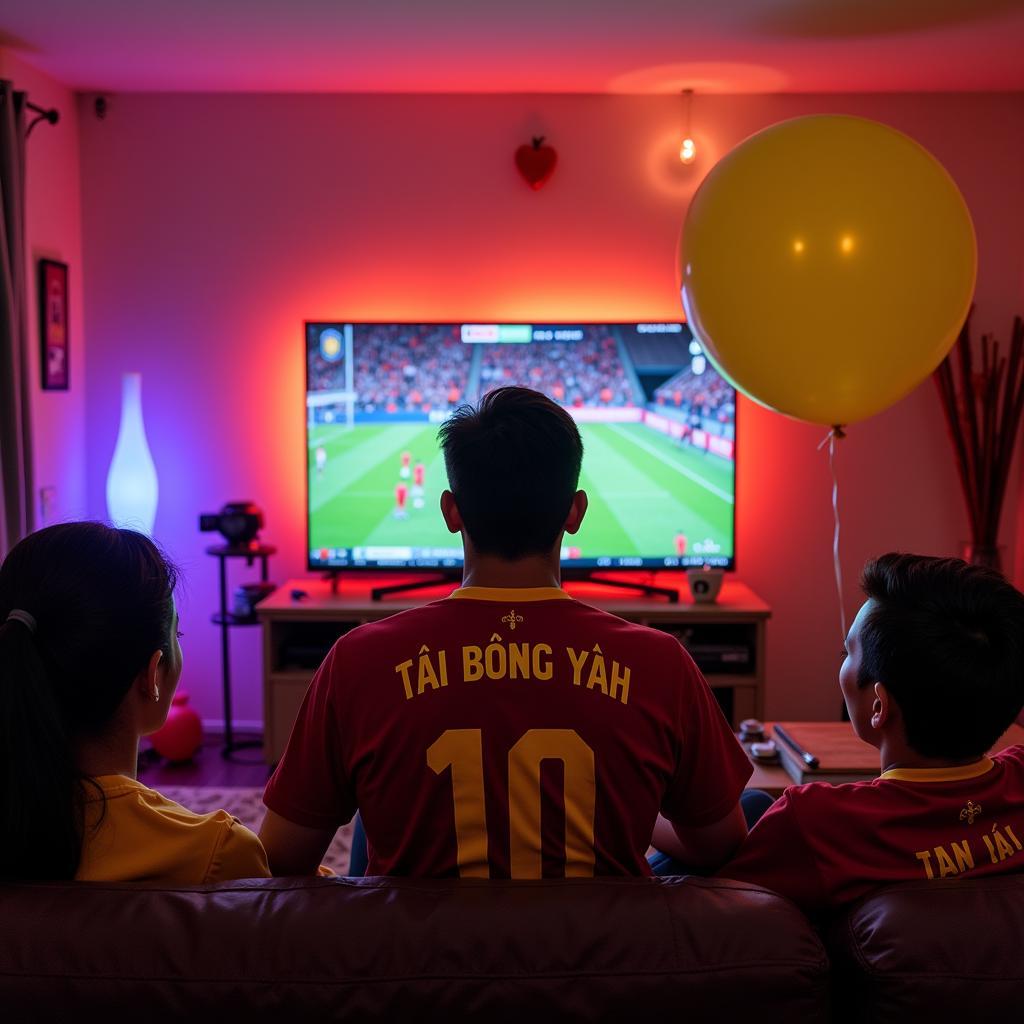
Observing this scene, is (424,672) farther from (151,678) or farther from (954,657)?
(954,657)

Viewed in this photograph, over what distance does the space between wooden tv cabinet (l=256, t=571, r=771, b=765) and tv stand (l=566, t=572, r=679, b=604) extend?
3 cm

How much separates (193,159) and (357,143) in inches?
25.0

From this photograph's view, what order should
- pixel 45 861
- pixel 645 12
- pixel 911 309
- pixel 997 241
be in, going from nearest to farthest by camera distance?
pixel 45 861 → pixel 911 309 → pixel 645 12 → pixel 997 241

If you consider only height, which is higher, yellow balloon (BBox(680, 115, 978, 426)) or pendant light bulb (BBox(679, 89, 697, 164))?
pendant light bulb (BBox(679, 89, 697, 164))

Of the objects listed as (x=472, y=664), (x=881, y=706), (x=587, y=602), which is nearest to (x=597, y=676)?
(x=472, y=664)

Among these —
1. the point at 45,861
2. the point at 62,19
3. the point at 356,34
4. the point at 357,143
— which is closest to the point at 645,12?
the point at 356,34

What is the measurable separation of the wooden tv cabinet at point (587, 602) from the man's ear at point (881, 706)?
7.86 feet

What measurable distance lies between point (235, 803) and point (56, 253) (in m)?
2.11

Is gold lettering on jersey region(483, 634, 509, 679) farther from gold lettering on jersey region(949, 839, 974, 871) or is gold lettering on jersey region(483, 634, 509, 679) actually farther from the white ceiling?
the white ceiling

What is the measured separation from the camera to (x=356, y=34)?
344 cm

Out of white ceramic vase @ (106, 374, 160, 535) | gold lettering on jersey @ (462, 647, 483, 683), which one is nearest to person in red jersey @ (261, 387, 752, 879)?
gold lettering on jersey @ (462, 647, 483, 683)

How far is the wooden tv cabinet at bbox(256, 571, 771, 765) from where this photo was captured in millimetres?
3873

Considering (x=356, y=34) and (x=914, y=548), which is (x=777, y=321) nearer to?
(x=356, y=34)

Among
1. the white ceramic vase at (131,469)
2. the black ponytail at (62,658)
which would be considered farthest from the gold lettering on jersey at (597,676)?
the white ceramic vase at (131,469)
